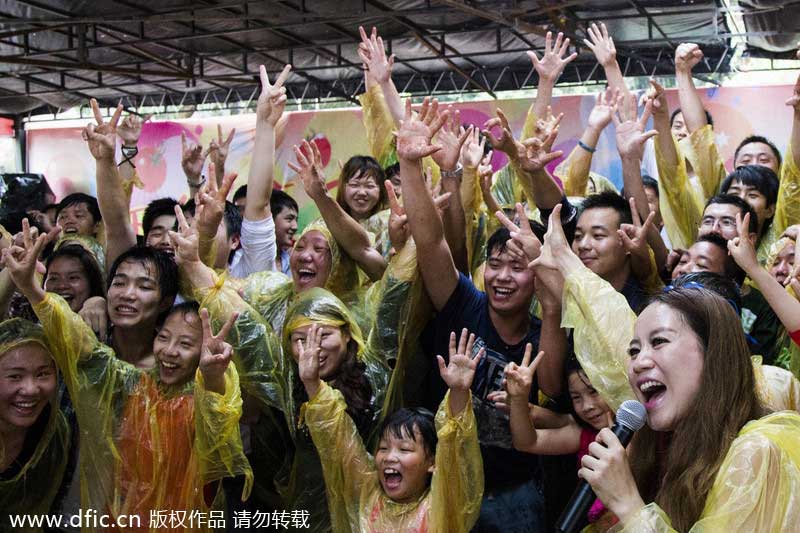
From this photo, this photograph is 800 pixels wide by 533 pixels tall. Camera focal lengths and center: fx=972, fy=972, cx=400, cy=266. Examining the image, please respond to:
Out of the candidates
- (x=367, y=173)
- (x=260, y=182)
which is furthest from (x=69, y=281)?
(x=367, y=173)

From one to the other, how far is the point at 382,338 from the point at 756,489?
1806mm

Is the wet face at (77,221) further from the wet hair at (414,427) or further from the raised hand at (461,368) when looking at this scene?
the raised hand at (461,368)

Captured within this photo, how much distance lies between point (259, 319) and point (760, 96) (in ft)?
24.9

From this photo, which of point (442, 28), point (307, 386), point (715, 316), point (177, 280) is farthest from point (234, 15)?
point (715, 316)

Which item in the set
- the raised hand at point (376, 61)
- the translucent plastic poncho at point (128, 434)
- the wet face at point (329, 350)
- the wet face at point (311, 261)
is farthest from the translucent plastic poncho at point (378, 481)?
the raised hand at point (376, 61)

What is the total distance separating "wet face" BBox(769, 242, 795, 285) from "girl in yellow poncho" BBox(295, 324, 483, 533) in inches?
41.5

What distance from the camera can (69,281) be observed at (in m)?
3.73

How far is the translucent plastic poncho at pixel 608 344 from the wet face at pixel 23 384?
1832 millimetres

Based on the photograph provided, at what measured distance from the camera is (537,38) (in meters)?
9.91

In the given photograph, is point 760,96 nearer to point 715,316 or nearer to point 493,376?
point 493,376

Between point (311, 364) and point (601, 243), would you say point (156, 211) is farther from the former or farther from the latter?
point (601, 243)

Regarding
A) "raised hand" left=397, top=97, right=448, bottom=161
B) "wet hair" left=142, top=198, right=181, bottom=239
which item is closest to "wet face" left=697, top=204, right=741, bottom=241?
"raised hand" left=397, top=97, right=448, bottom=161

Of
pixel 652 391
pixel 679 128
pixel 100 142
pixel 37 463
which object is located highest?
pixel 679 128

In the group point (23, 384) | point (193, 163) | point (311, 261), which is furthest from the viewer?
point (193, 163)
